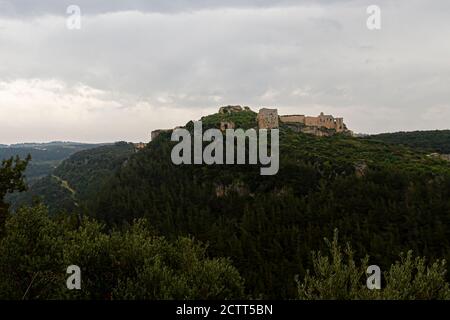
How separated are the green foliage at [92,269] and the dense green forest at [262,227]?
84 mm

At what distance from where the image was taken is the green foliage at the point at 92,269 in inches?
1008

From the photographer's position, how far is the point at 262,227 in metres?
108

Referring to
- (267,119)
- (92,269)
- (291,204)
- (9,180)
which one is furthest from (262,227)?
(267,119)

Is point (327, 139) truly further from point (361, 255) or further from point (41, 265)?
point (41, 265)

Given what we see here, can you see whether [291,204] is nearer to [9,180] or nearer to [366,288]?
[9,180]

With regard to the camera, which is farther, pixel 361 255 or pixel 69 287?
pixel 361 255

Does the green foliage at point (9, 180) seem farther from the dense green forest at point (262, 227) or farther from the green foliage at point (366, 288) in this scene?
the green foliage at point (366, 288)

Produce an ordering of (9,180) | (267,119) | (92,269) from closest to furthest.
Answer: (92,269) → (9,180) → (267,119)

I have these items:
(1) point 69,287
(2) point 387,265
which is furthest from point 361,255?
(1) point 69,287

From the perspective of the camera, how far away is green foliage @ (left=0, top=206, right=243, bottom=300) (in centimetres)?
2561

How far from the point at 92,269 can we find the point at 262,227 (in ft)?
271

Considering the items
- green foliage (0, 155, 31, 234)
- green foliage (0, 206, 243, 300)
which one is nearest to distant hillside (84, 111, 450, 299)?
green foliage (0, 155, 31, 234)

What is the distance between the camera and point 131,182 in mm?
158000

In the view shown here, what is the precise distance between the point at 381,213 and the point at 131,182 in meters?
91.3
